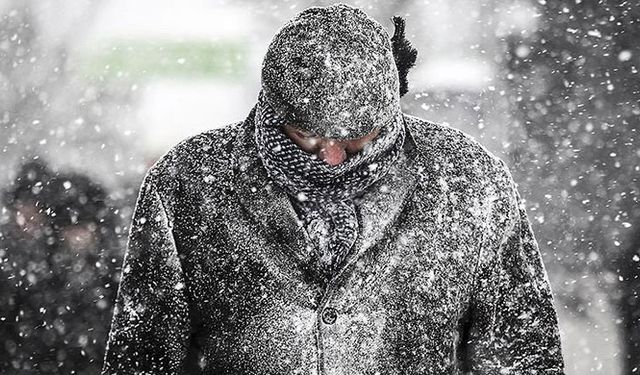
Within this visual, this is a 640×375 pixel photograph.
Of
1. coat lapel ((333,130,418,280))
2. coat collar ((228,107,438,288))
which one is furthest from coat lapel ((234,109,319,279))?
coat lapel ((333,130,418,280))

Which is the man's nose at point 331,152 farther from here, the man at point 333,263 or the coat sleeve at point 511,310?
the coat sleeve at point 511,310

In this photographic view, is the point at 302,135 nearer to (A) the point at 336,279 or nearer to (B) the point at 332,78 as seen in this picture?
(B) the point at 332,78

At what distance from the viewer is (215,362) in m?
2.36

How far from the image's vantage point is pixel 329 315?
7.39 ft

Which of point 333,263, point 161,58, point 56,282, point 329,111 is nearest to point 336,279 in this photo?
point 333,263

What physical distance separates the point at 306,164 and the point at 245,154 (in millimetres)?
255

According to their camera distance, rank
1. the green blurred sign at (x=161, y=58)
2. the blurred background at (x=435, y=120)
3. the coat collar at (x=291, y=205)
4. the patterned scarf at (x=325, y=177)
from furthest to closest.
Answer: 1. the green blurred sign at (x=161, y=58)
2. the blurred background at (x=435, y=120)
3. the coat collar at (x=291, y=205)
4. the patterned scarf at (x=325, y=177)

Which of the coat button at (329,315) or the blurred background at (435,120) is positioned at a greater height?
the coat button at (329,315)

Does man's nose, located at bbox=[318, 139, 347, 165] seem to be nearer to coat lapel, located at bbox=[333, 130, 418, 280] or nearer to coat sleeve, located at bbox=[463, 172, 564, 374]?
coat lapel, located at bbox=[333, 130, 418, 280]

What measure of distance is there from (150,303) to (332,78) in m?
0.74

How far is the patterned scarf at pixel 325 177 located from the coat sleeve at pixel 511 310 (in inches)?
13.3

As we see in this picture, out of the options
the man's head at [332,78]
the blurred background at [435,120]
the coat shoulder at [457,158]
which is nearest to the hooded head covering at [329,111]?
the man's head at [332,78]

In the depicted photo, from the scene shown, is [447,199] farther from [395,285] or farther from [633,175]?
[633,175]

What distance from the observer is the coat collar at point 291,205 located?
2.28m
